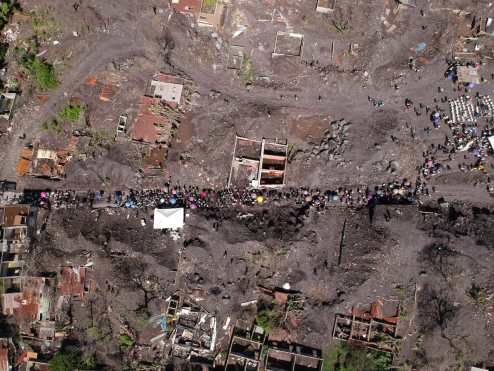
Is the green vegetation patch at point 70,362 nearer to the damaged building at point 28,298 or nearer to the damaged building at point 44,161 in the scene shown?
the damaged building at point 28,298

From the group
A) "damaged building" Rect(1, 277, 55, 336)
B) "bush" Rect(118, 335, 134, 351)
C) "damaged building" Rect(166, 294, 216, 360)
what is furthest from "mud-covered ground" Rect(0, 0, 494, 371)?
"damaged building" Rect(1, 277, 55, 336)

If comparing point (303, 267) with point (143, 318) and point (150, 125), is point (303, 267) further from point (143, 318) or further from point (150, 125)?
point (150, 125)

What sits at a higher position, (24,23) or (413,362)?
(24,23)

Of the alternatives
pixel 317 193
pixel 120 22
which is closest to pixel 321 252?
pixel 317 193

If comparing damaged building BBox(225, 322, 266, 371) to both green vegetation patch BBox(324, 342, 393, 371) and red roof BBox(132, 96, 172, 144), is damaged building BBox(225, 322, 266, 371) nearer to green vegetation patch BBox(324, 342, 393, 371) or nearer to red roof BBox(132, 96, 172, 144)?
green vegetation patch BBox(324, 342, 393, 371)

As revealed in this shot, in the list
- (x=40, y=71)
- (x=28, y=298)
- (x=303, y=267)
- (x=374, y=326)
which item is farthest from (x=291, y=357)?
(x=40, y=71)

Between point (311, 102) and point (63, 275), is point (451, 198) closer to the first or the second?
point (311, 102)
